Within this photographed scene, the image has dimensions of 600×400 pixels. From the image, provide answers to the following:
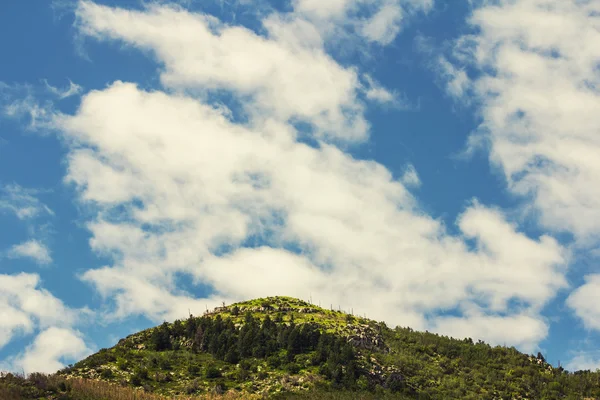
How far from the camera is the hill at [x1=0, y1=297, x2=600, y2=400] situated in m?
124

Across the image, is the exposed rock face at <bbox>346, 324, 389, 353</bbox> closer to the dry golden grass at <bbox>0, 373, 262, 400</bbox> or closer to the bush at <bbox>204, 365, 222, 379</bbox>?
the bush at <bbox>204, 365, 222, 379</bbox>

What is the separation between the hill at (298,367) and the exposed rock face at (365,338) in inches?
14.1

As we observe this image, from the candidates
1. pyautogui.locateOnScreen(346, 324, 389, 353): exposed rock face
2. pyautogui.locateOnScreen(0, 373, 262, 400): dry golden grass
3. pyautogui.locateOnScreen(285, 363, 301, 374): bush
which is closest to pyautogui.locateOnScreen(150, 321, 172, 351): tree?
pyautogui.locateOnScreen(0, 373, 262, 400): dry golden grass

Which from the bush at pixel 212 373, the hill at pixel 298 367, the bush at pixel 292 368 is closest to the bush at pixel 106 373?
the hill at pixel 298 367

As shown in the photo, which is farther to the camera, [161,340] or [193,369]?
[161,340]

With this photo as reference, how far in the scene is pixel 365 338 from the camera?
531ft

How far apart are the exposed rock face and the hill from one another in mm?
358

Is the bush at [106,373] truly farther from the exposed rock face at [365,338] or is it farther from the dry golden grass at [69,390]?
the exposed rock face at [365,338]

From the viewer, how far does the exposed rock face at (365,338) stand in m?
157

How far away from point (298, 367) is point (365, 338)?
98.0 feet

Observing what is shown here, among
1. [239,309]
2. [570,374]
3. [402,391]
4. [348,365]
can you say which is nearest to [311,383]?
[348,365]

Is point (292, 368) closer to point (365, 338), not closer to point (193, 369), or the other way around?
point (193, 369)

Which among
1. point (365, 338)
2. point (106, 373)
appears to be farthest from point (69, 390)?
point (365, 338)

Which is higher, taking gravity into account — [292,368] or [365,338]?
[365,338]
